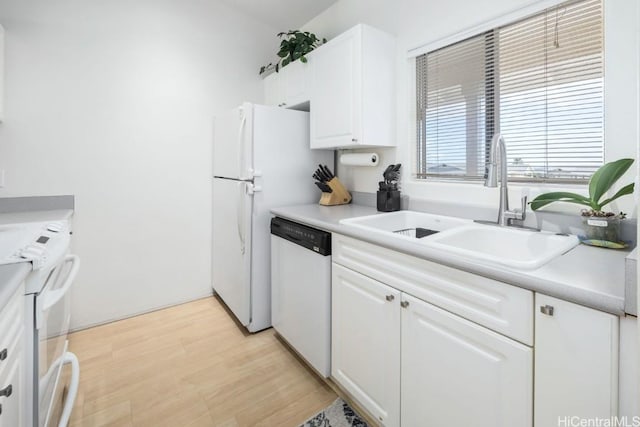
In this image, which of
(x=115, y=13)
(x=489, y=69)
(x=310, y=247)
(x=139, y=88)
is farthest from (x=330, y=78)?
(x=115, y=13)

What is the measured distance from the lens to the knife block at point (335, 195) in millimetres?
2248

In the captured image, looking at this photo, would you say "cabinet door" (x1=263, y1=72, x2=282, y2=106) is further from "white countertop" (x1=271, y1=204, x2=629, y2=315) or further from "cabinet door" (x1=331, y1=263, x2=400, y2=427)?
"white countertop" (x1=271, y1=204, x2=629, y2=315)

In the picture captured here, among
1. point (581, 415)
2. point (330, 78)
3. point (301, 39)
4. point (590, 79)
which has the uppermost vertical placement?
point (301, 39)

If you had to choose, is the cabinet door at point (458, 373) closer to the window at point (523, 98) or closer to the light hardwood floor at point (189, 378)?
the light hardwood floor at point (189, 378)

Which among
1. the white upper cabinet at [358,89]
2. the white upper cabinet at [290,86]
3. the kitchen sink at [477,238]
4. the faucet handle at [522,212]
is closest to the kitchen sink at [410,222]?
the kitchen sink at [477,238]

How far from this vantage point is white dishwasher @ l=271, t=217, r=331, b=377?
62.7 inches

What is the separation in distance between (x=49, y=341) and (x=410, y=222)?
173cm

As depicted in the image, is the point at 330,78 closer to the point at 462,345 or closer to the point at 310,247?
the point at 310,247

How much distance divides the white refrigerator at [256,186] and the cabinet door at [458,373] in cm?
128

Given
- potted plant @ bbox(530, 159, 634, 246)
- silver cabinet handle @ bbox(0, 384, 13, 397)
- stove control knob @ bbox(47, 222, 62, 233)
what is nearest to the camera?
silver cabinet handle @ bbox(0, 384, 13, 397)

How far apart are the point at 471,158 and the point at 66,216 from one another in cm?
235

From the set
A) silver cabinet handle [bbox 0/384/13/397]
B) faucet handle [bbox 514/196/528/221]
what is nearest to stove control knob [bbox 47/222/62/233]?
silver cabinet handle [bbox 0/384/13/397]

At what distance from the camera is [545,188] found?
1396mm

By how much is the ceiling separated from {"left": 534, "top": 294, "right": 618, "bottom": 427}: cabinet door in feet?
8.84
